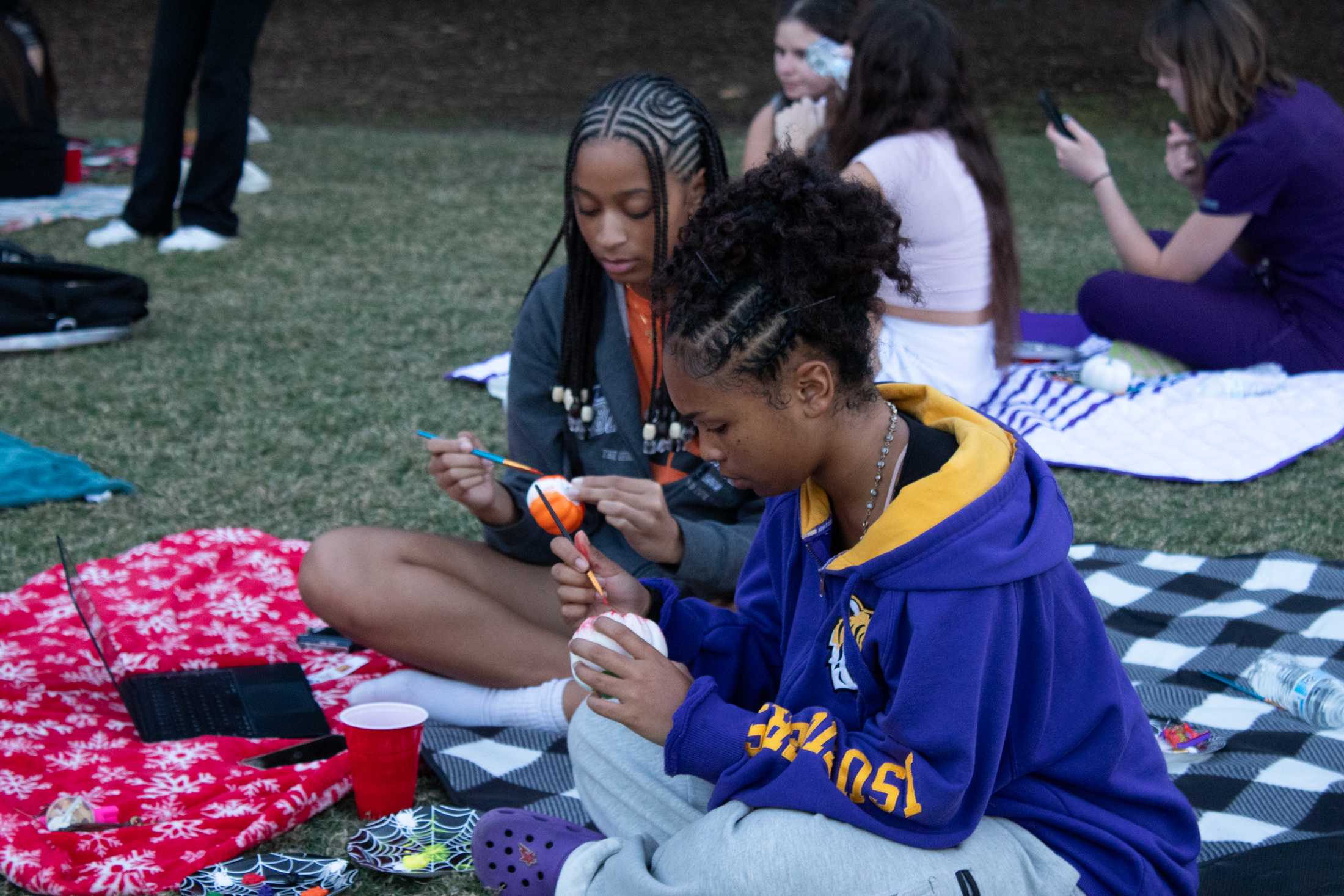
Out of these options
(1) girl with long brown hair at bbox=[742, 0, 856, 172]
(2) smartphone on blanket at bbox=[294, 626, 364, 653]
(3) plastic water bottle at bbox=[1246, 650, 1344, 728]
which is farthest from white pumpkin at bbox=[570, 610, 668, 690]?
(1) girl with long brown hair at bbox=[742, 0, 856, 172]

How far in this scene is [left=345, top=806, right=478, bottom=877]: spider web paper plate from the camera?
210cm

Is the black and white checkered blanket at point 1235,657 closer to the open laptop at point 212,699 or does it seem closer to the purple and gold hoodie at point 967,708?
the purple and gold hoodie at point 967,708

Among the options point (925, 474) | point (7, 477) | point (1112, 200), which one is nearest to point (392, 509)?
point (7, 477)

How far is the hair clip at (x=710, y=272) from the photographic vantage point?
64.2 inches

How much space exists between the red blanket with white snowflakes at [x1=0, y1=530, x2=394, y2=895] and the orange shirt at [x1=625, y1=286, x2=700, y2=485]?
0.75m

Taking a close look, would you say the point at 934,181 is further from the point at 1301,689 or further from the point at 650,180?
the point at 1301,689

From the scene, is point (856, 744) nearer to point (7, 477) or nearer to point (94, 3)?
point (7, 477)

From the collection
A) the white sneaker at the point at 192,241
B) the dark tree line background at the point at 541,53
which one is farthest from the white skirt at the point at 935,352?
the dark tree line background at the point at 541,53

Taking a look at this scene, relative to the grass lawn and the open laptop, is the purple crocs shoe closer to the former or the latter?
the grass lawn

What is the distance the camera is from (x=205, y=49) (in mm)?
6301

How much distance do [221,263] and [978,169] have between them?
3831 millimetres

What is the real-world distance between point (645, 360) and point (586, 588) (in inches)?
29.4

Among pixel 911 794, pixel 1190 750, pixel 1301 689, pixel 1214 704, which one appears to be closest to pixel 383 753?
pixel 911 794

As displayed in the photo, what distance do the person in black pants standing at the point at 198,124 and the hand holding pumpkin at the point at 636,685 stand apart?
5294 mm
